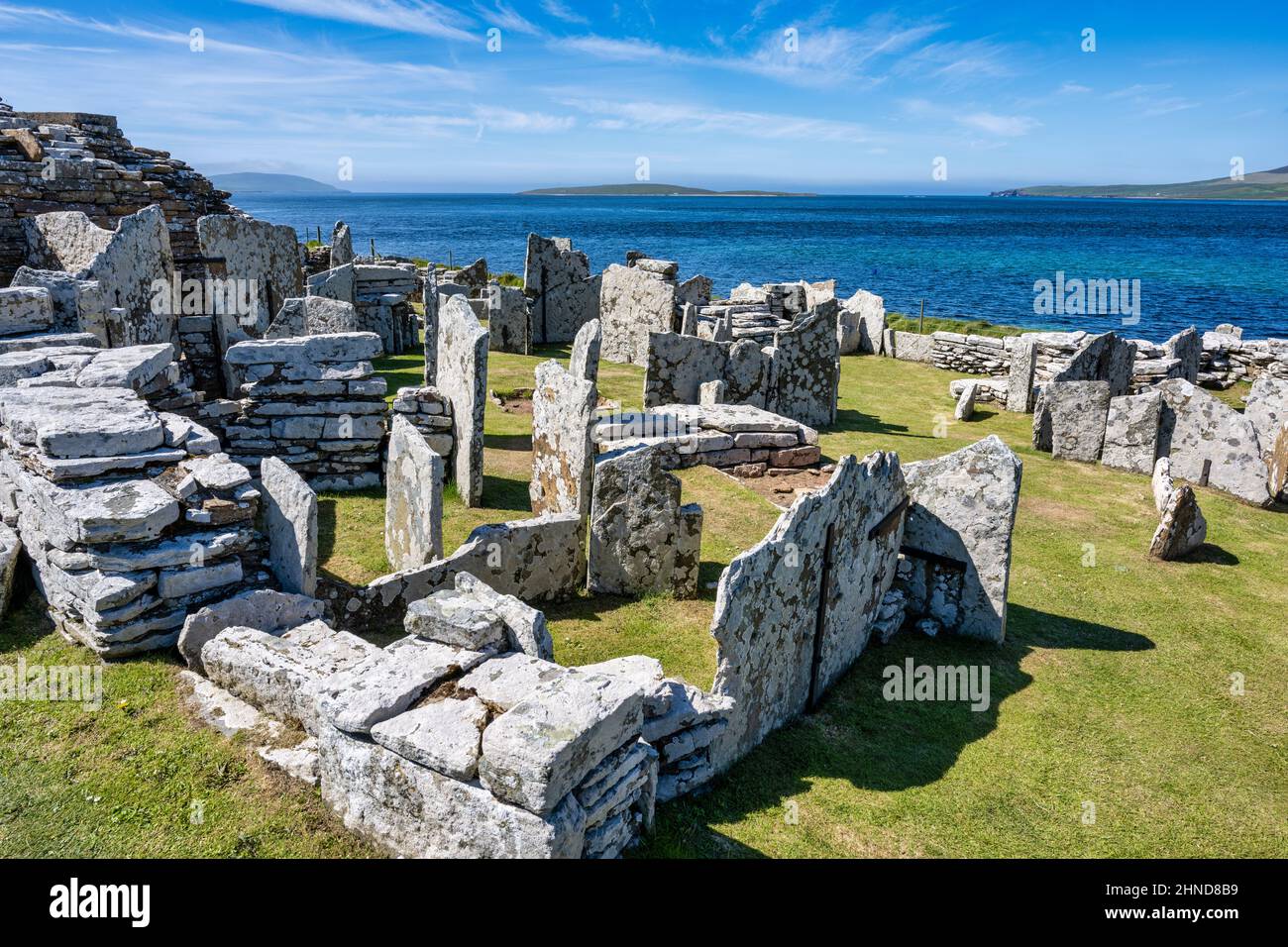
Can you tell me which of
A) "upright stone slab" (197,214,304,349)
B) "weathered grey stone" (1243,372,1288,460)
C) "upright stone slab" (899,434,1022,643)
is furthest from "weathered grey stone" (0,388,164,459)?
"weathered grey stone" (1243,372,1288,460)

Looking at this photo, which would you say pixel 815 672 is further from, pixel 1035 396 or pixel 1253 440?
pixel 1035 396

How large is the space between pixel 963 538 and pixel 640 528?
10.2 feet

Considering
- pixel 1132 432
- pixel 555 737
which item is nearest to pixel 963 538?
pixel 555 737

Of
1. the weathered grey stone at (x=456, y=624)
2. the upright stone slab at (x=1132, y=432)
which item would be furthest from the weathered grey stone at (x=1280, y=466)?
the weathered grey stone at (x=456, y=624)

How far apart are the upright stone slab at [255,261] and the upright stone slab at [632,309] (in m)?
7.07

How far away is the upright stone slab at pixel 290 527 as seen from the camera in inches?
258

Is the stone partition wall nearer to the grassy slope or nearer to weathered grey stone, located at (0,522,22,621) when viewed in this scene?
weathered grey stone, located at (0,522,22,621)

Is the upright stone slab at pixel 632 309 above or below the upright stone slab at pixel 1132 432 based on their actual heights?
above

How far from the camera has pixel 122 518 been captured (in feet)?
19.1

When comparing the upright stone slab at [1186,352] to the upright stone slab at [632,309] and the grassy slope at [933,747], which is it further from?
the upright stone slab at [632,309]

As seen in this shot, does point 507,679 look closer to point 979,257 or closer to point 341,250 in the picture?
point 341,250

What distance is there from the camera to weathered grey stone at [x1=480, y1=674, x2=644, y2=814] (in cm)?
371

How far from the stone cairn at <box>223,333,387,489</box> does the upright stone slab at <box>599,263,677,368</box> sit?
30.0 ft

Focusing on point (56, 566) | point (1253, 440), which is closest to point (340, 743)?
point (56, 566)
